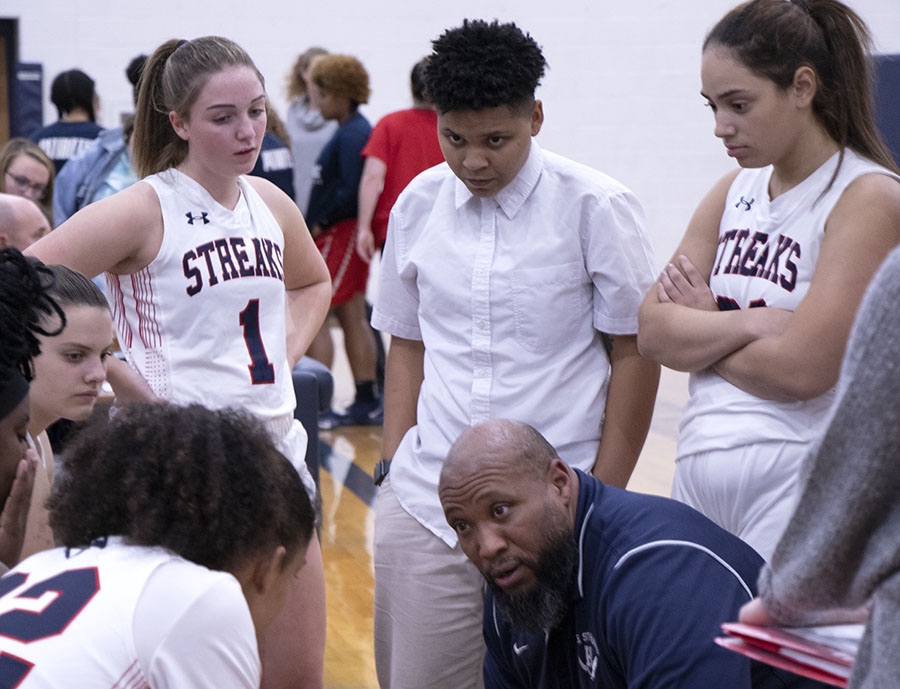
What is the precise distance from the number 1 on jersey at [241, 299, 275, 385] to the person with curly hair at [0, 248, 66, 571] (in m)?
0.67

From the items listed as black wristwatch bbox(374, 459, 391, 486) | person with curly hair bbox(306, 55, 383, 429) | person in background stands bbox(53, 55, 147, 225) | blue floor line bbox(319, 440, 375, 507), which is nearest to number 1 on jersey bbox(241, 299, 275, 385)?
black wristwatch bbox(374, 459, 391, 486)

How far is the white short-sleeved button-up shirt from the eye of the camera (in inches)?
89.7

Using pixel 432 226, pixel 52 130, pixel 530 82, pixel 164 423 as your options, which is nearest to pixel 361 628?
pixel 432 226

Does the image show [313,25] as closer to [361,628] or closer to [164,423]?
[361,628]

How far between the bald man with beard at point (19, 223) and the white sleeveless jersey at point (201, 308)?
56.3 inches

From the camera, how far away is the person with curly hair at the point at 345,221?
251 inches

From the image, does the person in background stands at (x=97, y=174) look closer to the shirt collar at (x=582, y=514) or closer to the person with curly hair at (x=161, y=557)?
the shirt collar at (x=582, y=514)

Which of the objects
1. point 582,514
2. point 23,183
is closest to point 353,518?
point 23,183

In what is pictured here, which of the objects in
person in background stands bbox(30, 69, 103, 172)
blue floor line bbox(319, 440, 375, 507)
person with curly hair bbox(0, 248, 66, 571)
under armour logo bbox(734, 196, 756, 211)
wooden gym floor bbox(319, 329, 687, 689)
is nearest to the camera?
person with curly hair bbox(0, 248, 66, 571)

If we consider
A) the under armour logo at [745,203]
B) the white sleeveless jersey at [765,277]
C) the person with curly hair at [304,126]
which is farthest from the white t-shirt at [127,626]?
the person with curly hair at [304,126]

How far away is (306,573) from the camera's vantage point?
2.39 meters

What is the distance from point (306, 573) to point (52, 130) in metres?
4.48

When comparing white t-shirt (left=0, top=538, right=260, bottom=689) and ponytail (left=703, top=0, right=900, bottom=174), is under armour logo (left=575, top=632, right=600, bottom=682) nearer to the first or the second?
white t-shirt (left=0, top=538, right=260, bottom=689)

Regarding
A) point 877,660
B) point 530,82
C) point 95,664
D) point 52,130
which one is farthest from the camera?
point 52,130
